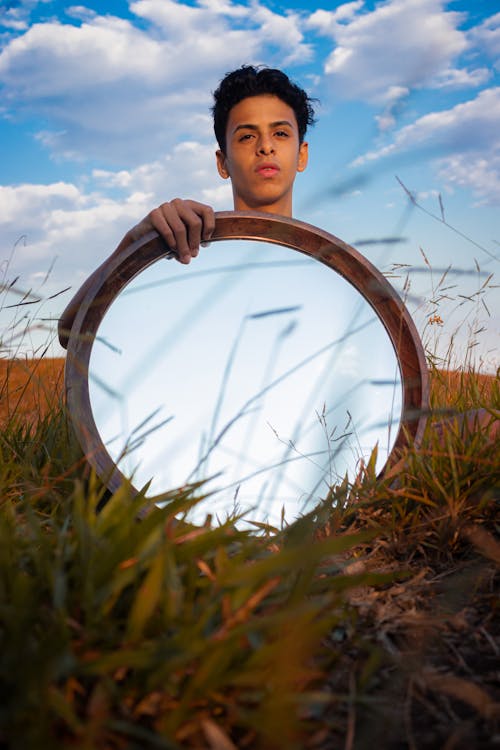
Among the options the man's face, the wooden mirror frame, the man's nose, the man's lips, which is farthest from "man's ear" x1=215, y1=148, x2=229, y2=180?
the wooden mirror frame

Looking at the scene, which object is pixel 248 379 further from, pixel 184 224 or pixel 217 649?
pixel 217 649

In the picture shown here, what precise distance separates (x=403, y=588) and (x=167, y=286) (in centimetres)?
116

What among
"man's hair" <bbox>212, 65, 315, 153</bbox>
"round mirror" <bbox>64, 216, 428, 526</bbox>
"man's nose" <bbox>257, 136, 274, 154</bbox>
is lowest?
"round mirror" <bbox>64, 216, 428, 526</bbox>

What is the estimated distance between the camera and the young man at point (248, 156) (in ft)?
6.50

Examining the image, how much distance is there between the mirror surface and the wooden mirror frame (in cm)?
3

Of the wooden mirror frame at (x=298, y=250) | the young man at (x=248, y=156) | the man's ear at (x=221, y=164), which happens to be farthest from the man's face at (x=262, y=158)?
the wooden mirror frame at (x=298, y=250)

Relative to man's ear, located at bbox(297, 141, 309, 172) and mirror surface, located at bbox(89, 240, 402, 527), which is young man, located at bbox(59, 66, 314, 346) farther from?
mirror surface, located at bbox(89, 240, 402, 527)

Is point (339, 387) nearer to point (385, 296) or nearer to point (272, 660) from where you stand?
point (385, 296)

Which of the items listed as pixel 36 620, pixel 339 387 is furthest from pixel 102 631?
pixel 339 387

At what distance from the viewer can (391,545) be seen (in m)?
1.59

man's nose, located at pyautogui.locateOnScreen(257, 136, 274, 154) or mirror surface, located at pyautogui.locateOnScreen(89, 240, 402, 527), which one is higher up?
man's nose, located at pyautogui.locateOnScreen(257, 136, 274, 154)

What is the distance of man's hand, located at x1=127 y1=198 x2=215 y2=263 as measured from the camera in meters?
1.96

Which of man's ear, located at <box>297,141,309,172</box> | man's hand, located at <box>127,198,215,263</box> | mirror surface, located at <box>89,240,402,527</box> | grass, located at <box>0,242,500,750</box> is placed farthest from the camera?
man's ear, located at <box>297,141,309,172</box>

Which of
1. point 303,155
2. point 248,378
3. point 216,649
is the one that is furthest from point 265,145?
point 216,649
